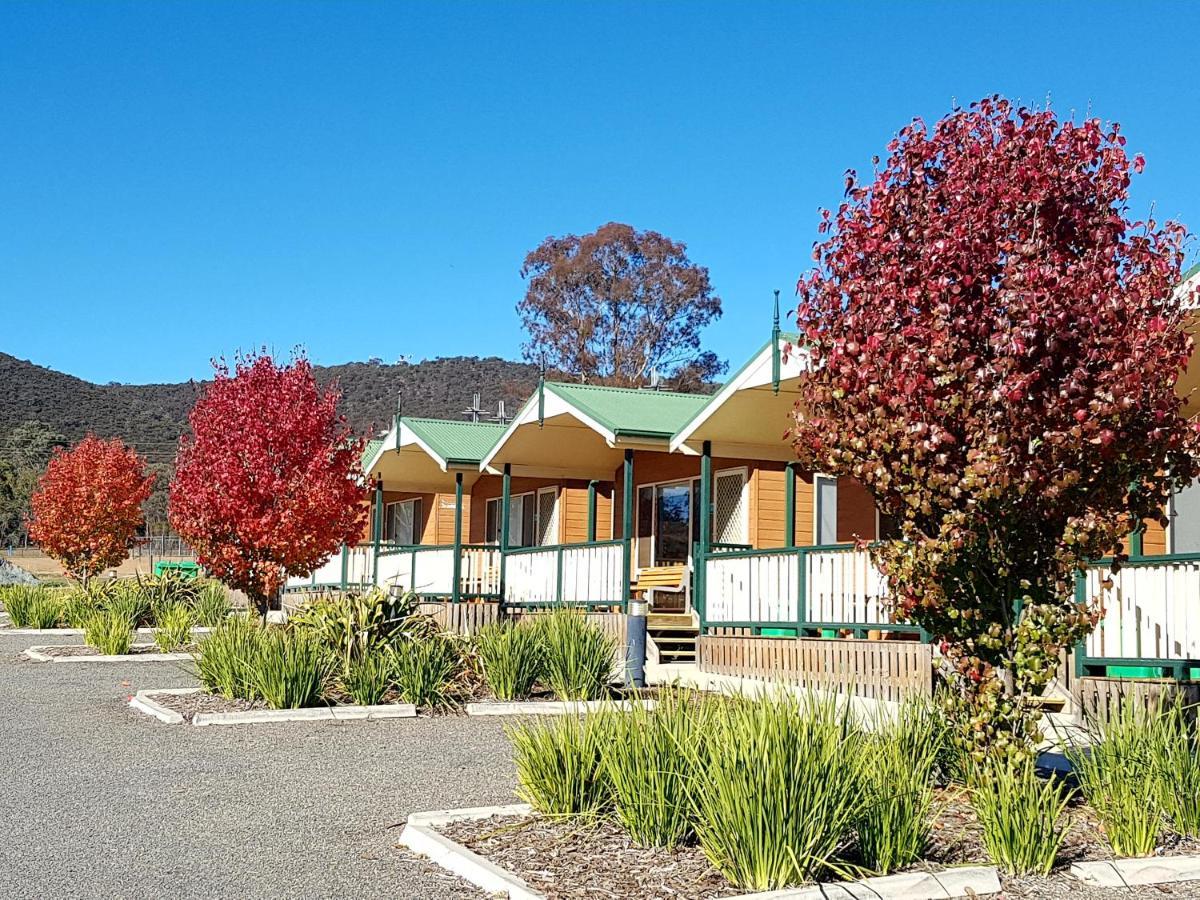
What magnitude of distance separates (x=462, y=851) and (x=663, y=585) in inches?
555

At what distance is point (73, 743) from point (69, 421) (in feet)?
275

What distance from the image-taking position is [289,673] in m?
11.9

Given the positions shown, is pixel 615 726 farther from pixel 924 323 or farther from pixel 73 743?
pixel 73 743

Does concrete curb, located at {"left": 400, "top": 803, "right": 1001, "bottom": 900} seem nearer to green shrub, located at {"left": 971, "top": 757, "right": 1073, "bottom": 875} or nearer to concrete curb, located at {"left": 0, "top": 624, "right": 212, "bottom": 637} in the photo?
green shrub, located at {"left": 971, "top": 757, "right": 1073, "bottom": 875}

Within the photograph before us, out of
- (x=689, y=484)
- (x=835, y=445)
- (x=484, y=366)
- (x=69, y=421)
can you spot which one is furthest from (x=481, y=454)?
(x=69, y=421)

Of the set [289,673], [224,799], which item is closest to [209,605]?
[289,673]

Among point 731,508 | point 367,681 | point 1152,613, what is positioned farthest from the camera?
point 731,508

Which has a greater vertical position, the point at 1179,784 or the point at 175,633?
the point at 175,633

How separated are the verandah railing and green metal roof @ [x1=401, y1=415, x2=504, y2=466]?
8.21 m

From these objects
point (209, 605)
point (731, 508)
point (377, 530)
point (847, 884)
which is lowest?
point (847, 884)

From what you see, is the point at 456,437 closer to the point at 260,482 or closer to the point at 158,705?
the point at 260,482

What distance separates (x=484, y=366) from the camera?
9025 cm

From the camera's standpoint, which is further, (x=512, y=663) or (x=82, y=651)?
(x=82, y=651)

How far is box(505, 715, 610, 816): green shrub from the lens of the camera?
6.94 meters
